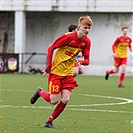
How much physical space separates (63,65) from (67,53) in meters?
0.21

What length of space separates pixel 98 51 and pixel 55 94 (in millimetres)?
26923

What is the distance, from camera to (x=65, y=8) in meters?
34.1

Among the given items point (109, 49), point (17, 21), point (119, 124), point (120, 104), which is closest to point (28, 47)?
point (17, 21)

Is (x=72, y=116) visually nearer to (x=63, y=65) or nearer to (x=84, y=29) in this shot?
(x=63, y=65)

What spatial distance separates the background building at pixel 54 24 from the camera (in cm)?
3406

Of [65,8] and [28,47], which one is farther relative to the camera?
[28,47]

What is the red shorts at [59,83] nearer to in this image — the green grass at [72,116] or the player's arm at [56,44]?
the player's arm at [56,44]

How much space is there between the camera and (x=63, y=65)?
909 centimetres

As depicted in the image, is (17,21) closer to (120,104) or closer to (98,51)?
(98,51)

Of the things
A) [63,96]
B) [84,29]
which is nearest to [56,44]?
[84,29]

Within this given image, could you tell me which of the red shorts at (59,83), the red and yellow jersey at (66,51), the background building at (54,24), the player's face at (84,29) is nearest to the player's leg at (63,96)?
the red shorts at (59,83)

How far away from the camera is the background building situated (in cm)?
3406

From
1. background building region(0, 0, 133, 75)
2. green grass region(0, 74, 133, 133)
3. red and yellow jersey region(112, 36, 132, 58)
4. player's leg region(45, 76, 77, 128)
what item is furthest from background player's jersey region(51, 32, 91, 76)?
background building region(0, 0, 133, 75)

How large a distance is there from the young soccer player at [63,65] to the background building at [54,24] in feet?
80.1
